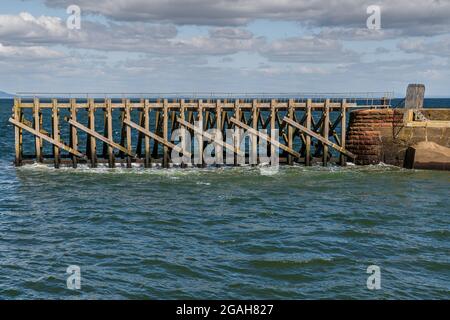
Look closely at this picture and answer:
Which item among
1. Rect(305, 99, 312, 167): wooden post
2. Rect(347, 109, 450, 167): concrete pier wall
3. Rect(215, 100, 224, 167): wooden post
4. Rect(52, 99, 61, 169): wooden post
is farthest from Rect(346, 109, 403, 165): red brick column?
Rect(52, 99, 61, 169): wooden post

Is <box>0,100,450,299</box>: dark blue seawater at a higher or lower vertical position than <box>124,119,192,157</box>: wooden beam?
lower

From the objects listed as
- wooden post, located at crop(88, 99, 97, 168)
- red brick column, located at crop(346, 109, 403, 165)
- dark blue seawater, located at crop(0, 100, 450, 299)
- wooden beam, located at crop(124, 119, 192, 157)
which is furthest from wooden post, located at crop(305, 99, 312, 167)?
wooden post, located at crop(88, 99, 97, 168)

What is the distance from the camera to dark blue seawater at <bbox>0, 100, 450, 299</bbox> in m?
14.8

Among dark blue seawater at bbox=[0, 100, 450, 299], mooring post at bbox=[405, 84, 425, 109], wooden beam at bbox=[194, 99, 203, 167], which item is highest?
mooring post at bbox=[405, 84, 425, 109]

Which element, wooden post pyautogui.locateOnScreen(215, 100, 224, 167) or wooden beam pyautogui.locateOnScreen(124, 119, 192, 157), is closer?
wooden beam pyautogui.locateOnScreen(124, 119, 192, 157)

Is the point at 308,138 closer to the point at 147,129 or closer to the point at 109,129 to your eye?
the point at 147,129

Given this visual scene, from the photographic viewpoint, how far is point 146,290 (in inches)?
568

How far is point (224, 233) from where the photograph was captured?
19109 mm

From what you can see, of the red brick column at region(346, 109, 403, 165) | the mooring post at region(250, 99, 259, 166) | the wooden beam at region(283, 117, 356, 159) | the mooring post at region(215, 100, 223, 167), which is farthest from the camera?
the mooring post at region(250, 99, 259, 166)

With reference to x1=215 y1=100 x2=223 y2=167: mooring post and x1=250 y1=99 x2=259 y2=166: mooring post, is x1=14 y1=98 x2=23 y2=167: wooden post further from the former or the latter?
x1=250 y1=99 x2=259 y2=166: mooring post

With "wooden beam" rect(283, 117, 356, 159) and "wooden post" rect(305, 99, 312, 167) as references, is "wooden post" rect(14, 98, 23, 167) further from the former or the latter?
"wooden post" rect(305, 99, 312, 167)

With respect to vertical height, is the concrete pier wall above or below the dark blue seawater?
above

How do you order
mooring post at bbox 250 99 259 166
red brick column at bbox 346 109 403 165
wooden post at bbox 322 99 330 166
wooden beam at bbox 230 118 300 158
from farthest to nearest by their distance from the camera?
wooden post at bbox 322 99 330 166 → mooring post at bbox 250 99 259 166 → red brick column at bbox 346 109 403 165 → wooden beam at bbox 230 118 300 158
